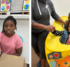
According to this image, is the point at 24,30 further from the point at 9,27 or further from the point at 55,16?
the point at 55,16

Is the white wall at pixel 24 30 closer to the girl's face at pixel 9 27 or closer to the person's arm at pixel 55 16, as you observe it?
the girl's face at pixel 9 27

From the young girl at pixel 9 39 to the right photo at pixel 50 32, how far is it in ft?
0.34

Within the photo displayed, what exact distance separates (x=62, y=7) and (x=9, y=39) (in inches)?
14.4

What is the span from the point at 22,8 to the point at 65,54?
0.37 meters

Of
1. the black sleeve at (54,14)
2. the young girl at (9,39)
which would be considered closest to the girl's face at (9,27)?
the young girl at (9,39)

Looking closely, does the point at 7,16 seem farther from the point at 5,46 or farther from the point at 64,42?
the point at 64,42

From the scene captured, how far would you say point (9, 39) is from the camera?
0.48 metres

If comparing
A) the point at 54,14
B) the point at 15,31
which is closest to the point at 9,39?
the point at 15,31

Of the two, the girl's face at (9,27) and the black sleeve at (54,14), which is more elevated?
the black sleeve at (54,14)

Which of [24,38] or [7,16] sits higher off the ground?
[7,16]

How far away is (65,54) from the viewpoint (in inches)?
17.0

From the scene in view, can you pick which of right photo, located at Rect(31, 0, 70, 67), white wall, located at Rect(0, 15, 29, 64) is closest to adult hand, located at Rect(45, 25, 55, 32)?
right photo, located at Rect(31, 0, 70, 67)

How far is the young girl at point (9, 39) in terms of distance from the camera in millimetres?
475

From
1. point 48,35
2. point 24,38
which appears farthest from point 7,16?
point 48,35
